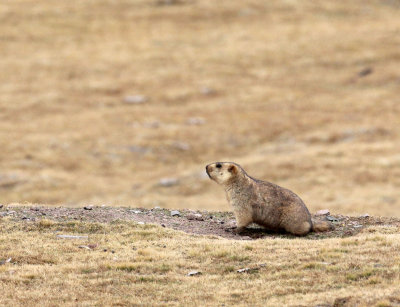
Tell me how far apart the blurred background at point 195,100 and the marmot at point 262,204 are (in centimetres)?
1846

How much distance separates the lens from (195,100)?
197 feet

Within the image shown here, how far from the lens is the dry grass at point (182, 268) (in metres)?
12.2

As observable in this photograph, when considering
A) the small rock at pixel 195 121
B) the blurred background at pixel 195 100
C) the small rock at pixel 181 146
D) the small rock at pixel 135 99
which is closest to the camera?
the blurred background at pixel 195 100

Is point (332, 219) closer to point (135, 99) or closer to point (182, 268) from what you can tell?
point (182, 268)

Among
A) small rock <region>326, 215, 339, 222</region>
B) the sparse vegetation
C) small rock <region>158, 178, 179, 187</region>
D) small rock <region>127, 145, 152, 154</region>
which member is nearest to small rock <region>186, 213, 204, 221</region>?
the sparse vegetation

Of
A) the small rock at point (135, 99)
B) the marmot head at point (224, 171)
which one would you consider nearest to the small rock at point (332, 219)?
the marmot head at point (224, 171)

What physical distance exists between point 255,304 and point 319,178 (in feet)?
98.7

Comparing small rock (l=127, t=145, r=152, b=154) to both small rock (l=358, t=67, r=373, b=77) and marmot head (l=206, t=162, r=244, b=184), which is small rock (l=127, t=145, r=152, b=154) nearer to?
small rock (l=358, t=67, r=373, b=77)

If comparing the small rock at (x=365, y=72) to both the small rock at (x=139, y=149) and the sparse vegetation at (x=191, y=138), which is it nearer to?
the sparse vegetation at (x=191, y=138)

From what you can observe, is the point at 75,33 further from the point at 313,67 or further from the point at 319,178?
the point at 319,178

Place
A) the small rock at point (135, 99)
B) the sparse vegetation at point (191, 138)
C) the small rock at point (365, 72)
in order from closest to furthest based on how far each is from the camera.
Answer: the sparse vegetation at point (191, 138), the small rock at point (135, 99), the small rock at point (365, 72)

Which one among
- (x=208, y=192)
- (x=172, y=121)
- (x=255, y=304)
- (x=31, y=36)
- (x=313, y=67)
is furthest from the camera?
(x=31, y=36)

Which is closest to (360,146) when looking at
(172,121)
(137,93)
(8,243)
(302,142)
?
(302,142)

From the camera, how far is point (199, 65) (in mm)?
68938
